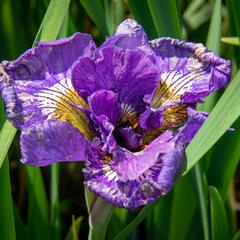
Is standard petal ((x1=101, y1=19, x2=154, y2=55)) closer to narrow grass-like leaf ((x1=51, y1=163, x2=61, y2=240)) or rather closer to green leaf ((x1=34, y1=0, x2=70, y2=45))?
green leaf ((x1=34, y1=0, x2=70, y2=45))

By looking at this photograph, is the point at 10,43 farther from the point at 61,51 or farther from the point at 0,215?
the point at 61,51

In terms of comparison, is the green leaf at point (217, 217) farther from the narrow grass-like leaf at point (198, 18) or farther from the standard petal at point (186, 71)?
the narrow grass-like leaf at point (198, 18)

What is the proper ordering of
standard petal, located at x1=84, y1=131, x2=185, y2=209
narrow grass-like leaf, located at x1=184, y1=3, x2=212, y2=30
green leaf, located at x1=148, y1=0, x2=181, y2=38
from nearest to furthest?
standard petal, located at x1=84, y1=131, x2=185, y2=209 → green leaf, located at x1=148, y1=0, x2=181, y2=38 → narrow grass-like leaf, located at x1=184, y1=3, x2=212, y2=30

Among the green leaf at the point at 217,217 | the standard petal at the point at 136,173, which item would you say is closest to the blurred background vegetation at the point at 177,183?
the green leaf at the point at 217,217

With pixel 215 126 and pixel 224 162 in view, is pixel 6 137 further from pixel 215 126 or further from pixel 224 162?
pixel 224 162

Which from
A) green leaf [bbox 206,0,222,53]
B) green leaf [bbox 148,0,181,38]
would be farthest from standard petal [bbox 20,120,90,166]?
green leaf [bbox 206,0,222,53]

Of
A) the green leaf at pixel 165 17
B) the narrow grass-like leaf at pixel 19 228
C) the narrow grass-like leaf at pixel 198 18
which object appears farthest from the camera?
the narrow grass-like leaf at pixel 198 18
